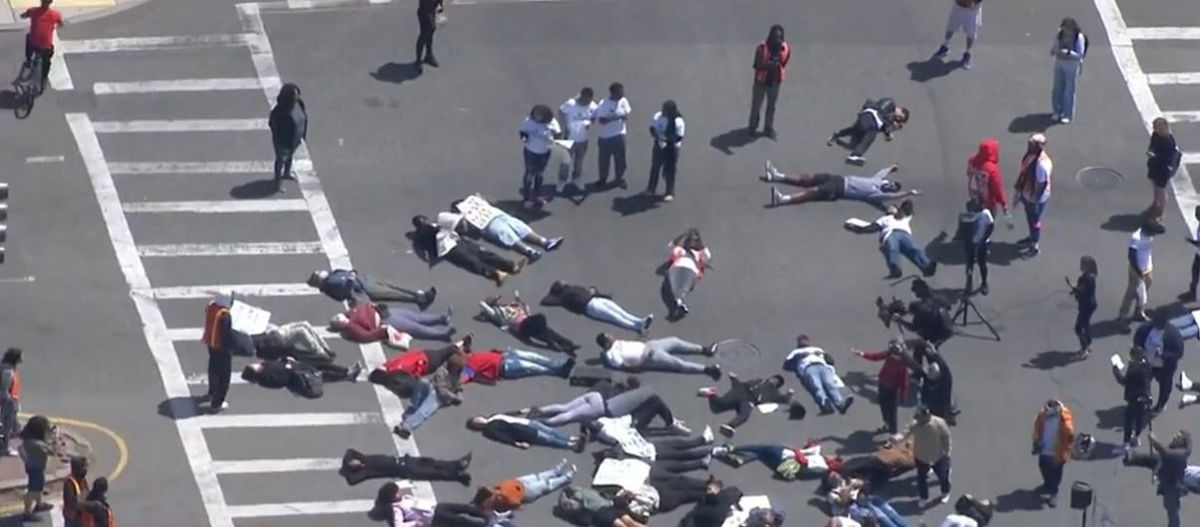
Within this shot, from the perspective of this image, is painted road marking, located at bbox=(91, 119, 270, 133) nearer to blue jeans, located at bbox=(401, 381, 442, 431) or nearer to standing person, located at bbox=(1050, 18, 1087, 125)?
blue jeans, located at bbox=(401, 381, 442, 431)

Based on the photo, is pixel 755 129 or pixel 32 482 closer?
pixel 32 482

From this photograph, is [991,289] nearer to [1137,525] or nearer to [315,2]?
[1137,525]

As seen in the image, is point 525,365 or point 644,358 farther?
point 644,358

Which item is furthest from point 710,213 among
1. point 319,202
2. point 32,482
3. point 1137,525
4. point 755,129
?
point 32,482

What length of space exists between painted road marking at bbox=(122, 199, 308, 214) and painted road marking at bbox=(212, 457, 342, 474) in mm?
6363

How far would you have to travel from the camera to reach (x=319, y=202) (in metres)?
51.5

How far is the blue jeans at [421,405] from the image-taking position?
4669 cm

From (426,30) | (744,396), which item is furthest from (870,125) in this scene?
(744,396)

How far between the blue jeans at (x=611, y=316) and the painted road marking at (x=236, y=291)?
406cm

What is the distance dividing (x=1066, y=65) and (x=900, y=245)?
517cm

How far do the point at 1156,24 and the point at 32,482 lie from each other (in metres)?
22.1

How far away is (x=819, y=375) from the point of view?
47750mm

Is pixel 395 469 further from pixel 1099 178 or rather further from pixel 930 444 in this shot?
pixel 1099 178

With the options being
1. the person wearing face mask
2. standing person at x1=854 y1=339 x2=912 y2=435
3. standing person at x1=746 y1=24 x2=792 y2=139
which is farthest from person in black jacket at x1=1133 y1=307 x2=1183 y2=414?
standing person at x1=746 y1=24 x2=792 y2=139
